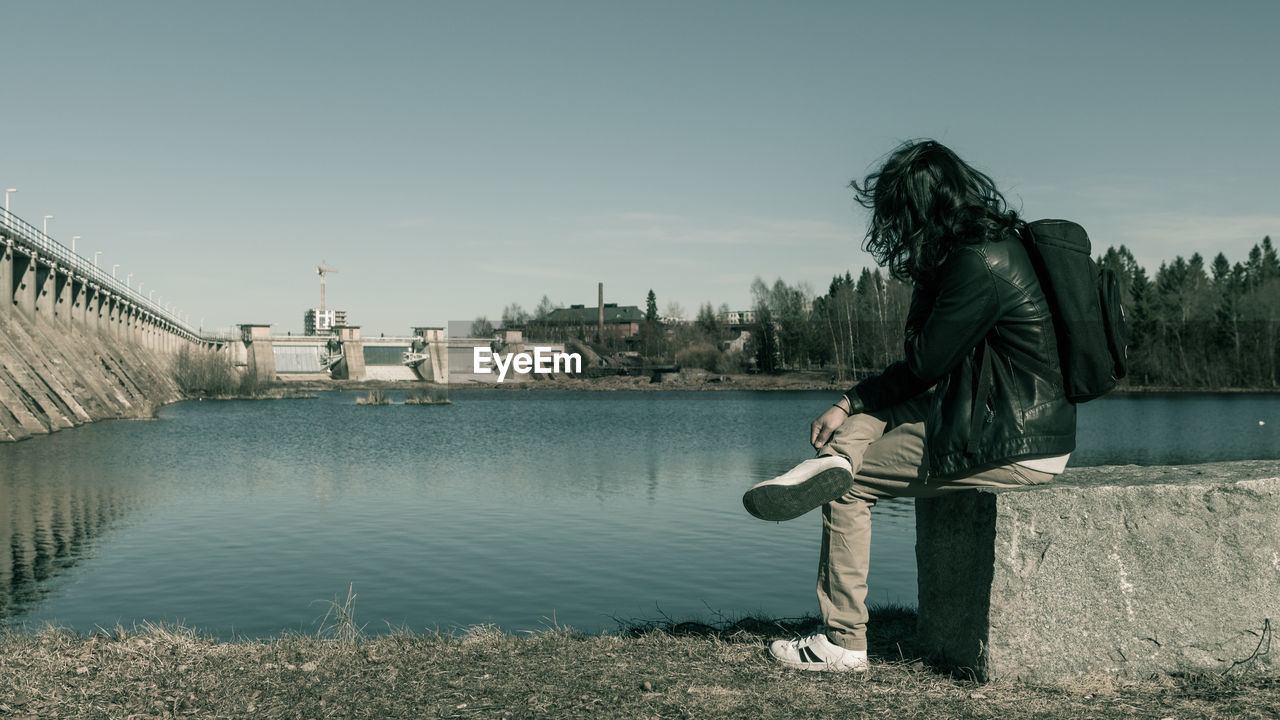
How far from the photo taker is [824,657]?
15.4 ft

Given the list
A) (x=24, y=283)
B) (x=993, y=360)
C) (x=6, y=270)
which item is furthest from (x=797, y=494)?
(x=24, y=283)

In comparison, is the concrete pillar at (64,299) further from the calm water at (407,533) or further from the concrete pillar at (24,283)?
the calm water at (407,533)

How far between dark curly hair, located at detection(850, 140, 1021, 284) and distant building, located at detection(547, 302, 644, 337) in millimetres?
156292

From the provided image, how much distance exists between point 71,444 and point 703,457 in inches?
783

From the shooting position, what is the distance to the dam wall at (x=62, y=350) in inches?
1361

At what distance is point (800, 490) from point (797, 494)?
23mm

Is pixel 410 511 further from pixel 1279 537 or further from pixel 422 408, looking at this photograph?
pixel 422 408

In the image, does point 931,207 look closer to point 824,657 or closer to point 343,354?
point 824,657

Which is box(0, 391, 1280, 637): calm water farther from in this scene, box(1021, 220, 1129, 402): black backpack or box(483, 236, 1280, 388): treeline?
box(483, 236, 1280, 388): treeline

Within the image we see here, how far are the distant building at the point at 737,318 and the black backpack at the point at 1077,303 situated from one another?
461ft

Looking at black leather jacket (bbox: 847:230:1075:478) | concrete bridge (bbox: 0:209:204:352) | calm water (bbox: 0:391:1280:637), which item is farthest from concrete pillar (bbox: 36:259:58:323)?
black leather jacket (bbox: 847:230:1075:478)

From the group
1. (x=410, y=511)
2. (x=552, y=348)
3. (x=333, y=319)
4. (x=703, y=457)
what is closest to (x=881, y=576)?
(x=410, y=511)

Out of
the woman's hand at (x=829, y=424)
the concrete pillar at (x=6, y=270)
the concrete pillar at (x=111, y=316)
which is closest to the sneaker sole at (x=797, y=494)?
the woman's hand at (x=829, y=424)

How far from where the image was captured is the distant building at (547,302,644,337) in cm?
16762
